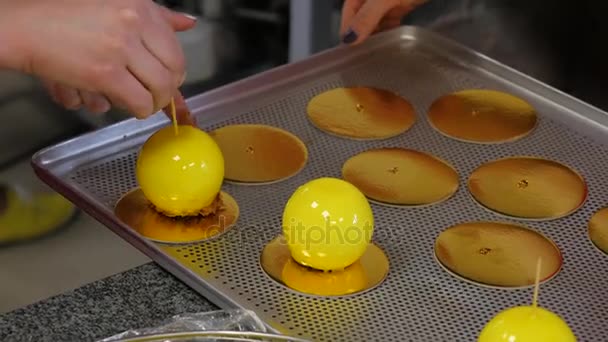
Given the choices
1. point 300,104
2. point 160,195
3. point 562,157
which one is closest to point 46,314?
point 160,195

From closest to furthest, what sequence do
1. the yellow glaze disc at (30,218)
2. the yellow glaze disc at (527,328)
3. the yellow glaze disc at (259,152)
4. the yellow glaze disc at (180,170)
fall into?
the yellow glaze disc at (527,328) < the yellow glaze disc at (180,170) < the yellow glaze disc at (259,152) < the yellow glaze disc at (30,218)

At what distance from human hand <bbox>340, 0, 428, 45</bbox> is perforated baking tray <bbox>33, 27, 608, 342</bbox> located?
0.02 metres

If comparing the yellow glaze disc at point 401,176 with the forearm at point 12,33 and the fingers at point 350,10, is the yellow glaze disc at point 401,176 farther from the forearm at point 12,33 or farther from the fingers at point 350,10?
the forearm at point 12,33

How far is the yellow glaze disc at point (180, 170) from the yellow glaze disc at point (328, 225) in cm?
12

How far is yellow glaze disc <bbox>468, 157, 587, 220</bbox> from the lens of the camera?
1.27 metres

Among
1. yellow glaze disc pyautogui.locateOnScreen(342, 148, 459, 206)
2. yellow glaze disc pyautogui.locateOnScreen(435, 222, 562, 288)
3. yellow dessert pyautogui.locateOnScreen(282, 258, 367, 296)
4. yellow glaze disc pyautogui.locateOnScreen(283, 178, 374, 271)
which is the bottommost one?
yellow dessert pyautogui.locateOnScreen(282, 258, 367, 296)

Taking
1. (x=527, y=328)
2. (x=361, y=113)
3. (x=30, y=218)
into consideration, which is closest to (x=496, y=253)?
(x=527, y=328)

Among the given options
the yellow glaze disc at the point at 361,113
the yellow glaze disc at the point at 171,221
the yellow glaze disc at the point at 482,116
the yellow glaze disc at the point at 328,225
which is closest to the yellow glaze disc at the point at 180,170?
the yellow glaze disc at the point at 171,221

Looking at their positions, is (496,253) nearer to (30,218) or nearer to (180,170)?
(180,170)

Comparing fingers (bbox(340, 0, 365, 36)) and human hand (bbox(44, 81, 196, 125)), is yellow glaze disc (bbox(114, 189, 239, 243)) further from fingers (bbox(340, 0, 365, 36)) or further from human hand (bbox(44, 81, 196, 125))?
fingers (bbox(340, 0, 365, 36))

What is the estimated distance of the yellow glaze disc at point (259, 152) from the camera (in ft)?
4.35

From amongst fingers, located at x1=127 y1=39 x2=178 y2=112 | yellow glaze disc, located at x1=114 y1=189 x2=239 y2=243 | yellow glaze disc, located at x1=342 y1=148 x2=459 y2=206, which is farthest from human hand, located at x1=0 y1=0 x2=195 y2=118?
yellow glaze disc, located at x1=342 y1=148 x2=459 y2=206

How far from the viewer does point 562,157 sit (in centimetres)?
137

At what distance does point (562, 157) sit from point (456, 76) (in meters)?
0.24
